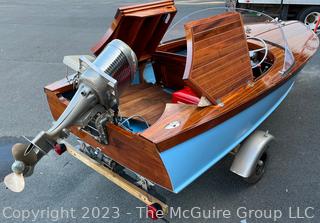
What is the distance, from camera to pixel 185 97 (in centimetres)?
219

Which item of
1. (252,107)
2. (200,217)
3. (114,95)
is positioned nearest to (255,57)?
(252,107)

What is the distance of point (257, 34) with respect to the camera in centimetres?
359

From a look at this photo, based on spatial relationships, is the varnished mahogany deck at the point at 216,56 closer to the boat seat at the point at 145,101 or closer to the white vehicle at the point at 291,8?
the boat seat at the point at 145,101

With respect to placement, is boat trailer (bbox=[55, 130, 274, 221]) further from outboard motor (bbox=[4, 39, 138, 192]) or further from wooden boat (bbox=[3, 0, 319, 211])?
outboard motor (bbox=[4, 39, 138, 192])

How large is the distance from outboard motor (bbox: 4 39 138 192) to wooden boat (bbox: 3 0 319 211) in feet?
0.12

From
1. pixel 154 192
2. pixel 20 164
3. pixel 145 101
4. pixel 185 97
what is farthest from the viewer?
Answer: pixel 145 101

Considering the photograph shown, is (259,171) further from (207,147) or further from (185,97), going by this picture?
(185,97)

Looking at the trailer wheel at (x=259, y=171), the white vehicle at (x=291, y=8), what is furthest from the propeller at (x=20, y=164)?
the white vehicle at (x=291, y=8)

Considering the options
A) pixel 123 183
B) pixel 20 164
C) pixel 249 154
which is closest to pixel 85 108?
pixel 20 164

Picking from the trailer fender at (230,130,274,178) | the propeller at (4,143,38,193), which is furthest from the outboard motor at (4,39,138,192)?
the trailer fender at (230,130,274,178)

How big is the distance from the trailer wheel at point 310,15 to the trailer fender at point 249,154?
16.2ft

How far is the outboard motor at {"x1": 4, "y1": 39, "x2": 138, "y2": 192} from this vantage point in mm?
1612

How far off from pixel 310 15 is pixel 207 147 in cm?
578

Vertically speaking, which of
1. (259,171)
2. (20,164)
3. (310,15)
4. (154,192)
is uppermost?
(20,164)
